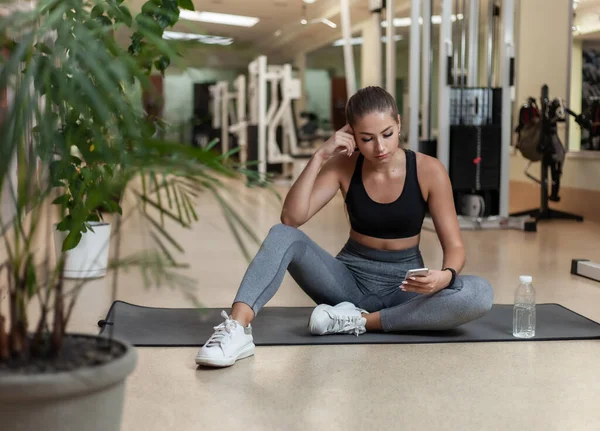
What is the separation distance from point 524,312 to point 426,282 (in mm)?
615

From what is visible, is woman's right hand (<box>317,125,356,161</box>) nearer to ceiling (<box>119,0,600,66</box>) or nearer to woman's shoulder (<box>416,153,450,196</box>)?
woman's shoulder (<box>416,153,450,196</box>)

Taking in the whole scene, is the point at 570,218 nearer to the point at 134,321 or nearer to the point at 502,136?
the point at 502,136

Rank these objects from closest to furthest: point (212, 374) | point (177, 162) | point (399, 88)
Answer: point (177, 162)
point (212, 374)
point (399, 88)

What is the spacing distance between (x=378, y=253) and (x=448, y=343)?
37 centimetres

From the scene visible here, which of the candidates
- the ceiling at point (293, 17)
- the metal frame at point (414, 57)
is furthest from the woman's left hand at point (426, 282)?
the ceiling at point (293, 17)

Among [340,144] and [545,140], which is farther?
[545,140]

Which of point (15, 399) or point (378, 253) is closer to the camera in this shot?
point (15, 399)

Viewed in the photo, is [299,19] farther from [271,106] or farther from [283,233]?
[283,233]

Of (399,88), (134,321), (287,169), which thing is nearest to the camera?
(134,321)

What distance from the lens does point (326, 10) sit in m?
14.0

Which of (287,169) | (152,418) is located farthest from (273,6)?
(152,418)

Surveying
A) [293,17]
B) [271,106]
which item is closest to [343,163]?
[271,106]

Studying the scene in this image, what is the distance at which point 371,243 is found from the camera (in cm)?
281

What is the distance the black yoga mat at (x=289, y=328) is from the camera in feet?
8.94
